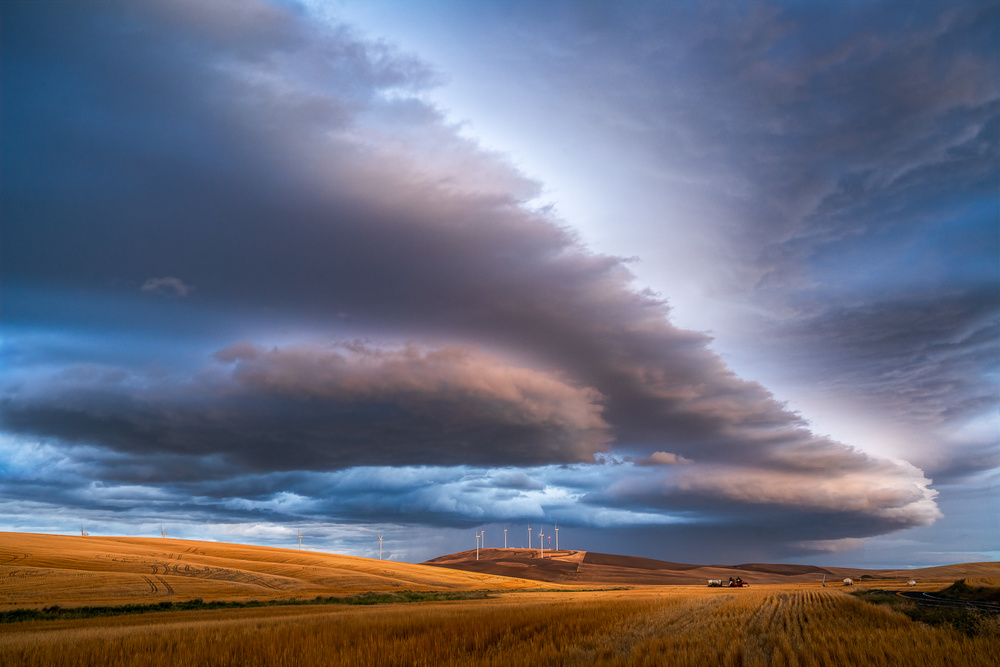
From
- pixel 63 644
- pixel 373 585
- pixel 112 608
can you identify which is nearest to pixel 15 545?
pixel 373 585

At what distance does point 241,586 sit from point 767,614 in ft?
229

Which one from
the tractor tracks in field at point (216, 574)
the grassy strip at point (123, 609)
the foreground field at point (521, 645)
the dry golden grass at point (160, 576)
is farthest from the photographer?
the tractor tracks in field at point (216, 574)

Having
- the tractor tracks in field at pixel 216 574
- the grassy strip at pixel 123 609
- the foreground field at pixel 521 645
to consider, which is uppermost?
the foreground field at pixel 521 645

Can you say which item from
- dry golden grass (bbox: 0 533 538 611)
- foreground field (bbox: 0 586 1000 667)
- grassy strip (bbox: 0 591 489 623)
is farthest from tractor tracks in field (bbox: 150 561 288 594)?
foreground field (bbox: 0 586 1000 667)

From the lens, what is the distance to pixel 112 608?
2039 inches

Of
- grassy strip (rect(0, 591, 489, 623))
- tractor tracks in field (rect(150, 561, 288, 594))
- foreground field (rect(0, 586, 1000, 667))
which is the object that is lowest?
tractor tracks in field (rect(150, 561, 288, 594))

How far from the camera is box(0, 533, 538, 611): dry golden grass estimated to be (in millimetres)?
65438

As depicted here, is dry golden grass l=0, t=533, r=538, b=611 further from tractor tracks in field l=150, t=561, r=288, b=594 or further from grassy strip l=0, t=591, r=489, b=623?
grassy strip l=0, t=591, r=489, b=623

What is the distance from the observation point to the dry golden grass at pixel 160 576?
215ft

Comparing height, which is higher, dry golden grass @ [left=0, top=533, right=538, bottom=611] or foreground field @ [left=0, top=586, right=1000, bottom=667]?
foreground field @ [left=0, top=586, right=1000, bottom=667]

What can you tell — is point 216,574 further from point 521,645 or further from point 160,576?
point 521,645

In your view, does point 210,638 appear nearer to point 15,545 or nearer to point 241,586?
point 241,586

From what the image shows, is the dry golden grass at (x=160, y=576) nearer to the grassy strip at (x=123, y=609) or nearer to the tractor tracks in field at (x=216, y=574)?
the tractor tracks in field at (x=216, y=574)

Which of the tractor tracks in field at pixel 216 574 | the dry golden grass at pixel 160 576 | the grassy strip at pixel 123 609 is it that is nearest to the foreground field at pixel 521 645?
the grassy strip at pixel 123 609
